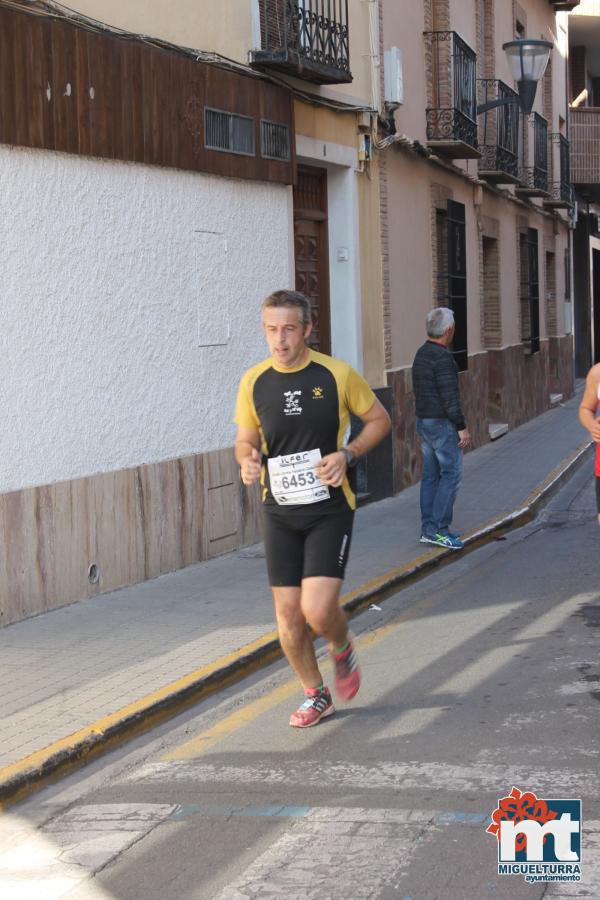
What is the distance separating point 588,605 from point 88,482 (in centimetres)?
330

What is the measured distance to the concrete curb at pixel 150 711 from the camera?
5742mm

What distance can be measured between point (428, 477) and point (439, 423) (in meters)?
0.52

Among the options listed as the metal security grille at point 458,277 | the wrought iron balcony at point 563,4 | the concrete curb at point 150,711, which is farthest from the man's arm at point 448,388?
the wrought iron balcony at point 563,4

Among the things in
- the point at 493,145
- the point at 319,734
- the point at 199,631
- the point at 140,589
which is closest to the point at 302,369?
the point at 319,734

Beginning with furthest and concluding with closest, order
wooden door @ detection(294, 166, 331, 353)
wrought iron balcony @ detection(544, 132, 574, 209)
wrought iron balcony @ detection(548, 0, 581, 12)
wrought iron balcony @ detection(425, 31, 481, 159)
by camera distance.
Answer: wrought iron balcony @ detection(544, 132, 574, 209), wrought iron balcony @ detection(548, 0, 581, 12), wrought iron balcony @ detection(425, 31, 481, 159), wooden door @ detection(294, 166, 331, 353)

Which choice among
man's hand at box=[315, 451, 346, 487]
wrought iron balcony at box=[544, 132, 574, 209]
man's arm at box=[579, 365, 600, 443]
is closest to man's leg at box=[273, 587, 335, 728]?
man's hand at box=[315, 451, 346, 487]

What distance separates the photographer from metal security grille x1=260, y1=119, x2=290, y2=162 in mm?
12148

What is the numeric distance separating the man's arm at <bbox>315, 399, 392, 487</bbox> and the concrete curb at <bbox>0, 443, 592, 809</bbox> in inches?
57.5

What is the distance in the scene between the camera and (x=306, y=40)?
1281 cm

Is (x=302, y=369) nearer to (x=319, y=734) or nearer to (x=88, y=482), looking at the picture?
(x=319, y=734)

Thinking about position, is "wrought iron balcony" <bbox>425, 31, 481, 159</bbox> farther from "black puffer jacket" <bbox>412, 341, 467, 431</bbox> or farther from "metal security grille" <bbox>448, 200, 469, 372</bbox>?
"black puffer jacket" <bbox>412, 341, 467, 431</bbox>

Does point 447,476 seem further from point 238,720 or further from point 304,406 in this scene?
point 304,406

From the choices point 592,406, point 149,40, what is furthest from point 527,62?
point 592,406

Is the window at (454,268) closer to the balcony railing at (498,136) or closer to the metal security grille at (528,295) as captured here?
the balcony railing at (498,136)
